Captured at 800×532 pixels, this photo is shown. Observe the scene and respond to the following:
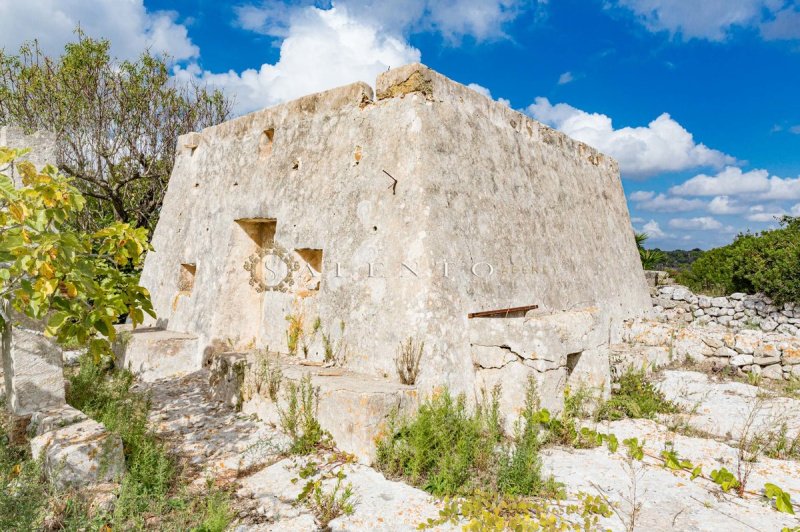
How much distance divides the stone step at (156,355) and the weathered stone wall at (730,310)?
31.2 feet

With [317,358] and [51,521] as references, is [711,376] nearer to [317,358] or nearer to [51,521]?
[317,358]

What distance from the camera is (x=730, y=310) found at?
1073 cm

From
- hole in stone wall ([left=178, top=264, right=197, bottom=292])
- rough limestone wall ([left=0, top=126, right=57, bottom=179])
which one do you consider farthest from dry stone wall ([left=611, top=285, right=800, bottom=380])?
rough limestone wall ([left=0, top=126, right=57, bottom=179])

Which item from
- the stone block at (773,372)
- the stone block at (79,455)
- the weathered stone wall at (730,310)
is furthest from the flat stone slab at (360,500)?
the weathered stone wall at (730,310)

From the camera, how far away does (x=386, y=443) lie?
13.1ft

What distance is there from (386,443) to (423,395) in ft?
2.33

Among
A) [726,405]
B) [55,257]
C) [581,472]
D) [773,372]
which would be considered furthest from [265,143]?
[773,372]

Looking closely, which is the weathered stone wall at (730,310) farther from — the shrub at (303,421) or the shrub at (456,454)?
the shrub at (303,421)

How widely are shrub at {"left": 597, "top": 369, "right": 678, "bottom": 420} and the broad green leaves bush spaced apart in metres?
6.37

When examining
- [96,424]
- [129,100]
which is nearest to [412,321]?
[96,424]

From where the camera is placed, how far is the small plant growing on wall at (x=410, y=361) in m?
4.64

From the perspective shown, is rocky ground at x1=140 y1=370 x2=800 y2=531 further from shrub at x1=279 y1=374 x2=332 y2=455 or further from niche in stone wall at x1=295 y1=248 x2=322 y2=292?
niche in stone wall at x1=295 y1=248 x2=322 y2=292

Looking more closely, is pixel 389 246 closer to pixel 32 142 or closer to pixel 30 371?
pixel 32 142

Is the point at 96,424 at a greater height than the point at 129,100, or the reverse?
the point at 129,100
